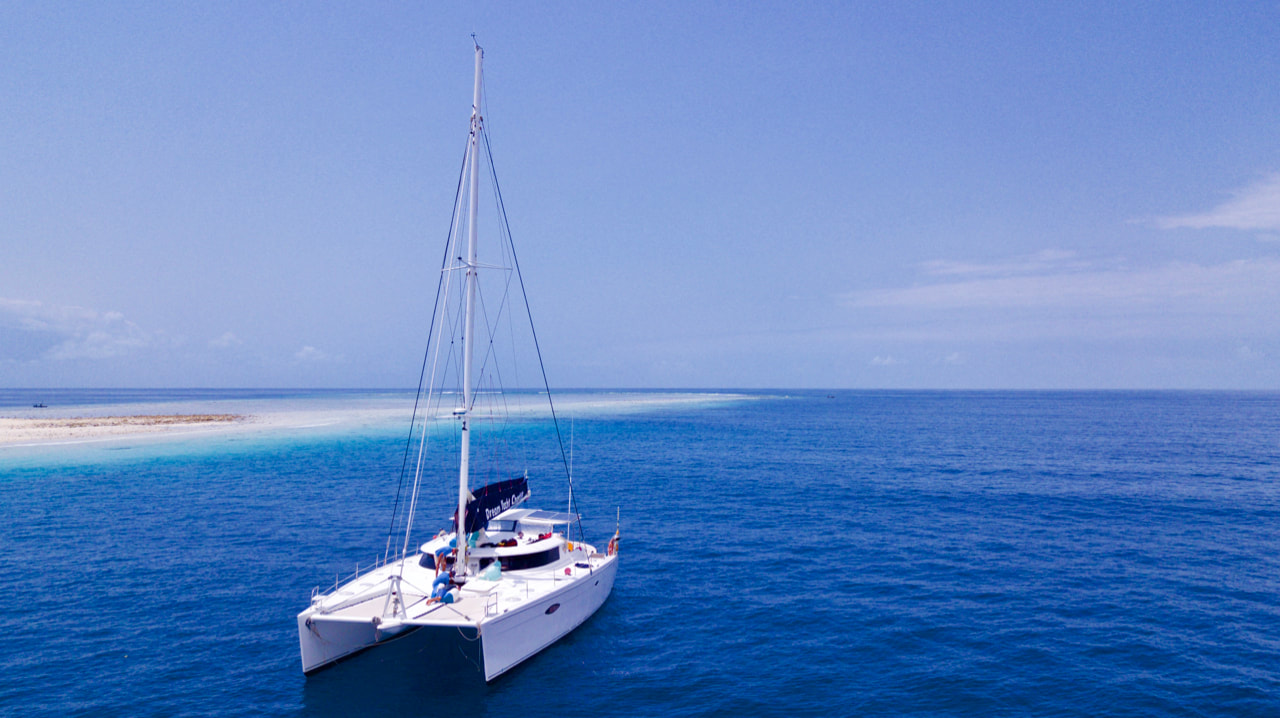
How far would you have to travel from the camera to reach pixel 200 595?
24219 millimetres

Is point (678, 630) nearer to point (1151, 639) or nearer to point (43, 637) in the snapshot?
point (1151, 639)

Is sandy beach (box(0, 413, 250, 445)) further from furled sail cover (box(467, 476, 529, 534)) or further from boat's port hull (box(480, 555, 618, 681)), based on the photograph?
boat's port hull (box(480, 555, 618, 681))

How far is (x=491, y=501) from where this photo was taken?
76.9 ft

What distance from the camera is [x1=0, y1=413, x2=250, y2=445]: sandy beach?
7288 cm

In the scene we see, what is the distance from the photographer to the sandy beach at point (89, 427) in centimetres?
7288

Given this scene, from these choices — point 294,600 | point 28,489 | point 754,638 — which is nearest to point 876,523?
point 754,638

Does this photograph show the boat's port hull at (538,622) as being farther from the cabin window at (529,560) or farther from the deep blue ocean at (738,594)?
the cabin window at (529,560)

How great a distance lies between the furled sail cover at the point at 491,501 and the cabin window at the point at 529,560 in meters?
1.61

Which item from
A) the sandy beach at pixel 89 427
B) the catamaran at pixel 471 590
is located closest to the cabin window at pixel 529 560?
the catamaran at pixel 471 590

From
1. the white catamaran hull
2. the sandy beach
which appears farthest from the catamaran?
the sandy beach

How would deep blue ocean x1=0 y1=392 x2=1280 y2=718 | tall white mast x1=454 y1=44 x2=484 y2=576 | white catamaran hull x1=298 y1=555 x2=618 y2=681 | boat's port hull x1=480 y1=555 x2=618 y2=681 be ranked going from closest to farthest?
deep blue ocean x1=0 y1=392 x2=1280 y2=718
white catamaran hull x1=298 y1=555 x2=618 y2=681
boat's port hull x1=480 y1=555 x2=618 y2=681
tall white mast x1=454 y1=44 x2=484 y2=576

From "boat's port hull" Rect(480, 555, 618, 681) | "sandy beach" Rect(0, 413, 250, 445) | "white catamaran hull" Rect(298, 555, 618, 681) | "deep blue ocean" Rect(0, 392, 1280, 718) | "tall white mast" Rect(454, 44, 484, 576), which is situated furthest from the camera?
"sandy beach" Rect(0, 413, 250, 445)

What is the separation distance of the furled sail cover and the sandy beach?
74.9 metres

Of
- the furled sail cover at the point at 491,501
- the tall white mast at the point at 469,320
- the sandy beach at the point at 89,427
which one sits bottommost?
the sandy beach at the point at 89,427
